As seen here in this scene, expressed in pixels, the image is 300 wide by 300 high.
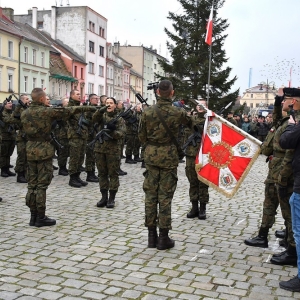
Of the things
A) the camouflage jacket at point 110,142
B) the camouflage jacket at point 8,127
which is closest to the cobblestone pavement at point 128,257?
the camouflage jacket at point 110,142

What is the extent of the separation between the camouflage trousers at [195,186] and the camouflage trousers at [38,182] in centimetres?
232

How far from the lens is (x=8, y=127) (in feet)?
37.1

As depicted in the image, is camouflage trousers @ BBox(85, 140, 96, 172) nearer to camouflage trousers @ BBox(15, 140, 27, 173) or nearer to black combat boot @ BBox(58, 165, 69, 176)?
black combat boot @ BBox(58, 165, 69, 176)

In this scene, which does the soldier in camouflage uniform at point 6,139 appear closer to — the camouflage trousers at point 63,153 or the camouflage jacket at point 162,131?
the camouflage trousers at point 63,153

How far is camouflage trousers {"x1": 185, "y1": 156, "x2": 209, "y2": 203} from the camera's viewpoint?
7516mm

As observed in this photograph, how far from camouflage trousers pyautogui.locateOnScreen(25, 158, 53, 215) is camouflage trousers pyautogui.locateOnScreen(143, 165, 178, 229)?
1.80 meters

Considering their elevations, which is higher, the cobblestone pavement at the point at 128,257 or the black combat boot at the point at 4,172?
the black combat boot at the point at 4,172

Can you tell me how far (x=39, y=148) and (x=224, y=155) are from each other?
2.85m

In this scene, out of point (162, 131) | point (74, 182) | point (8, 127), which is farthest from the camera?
point (8, 127)

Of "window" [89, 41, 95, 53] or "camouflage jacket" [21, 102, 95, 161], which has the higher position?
"window" [89, 41, 95, 53]

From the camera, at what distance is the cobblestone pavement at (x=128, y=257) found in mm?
4512

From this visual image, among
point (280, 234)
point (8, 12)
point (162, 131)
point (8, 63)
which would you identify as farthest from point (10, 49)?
point (280, 234)

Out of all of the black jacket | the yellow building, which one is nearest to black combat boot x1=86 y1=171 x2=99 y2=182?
the black jacket

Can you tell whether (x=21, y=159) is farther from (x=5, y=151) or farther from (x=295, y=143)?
(x=295, y=143)
